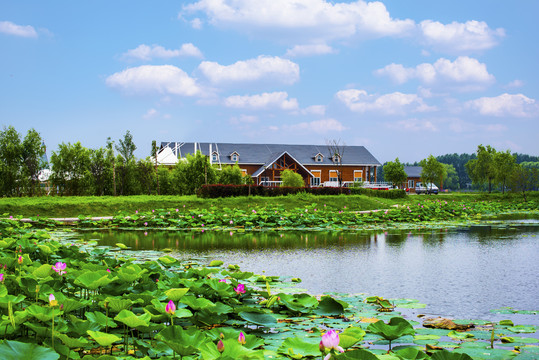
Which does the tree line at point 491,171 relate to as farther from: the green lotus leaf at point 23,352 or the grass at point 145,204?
the green lotus leaf at point 23,352

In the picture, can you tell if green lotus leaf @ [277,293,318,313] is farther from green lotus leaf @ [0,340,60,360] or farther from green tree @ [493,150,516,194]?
green tree @ [493,150,516,194]

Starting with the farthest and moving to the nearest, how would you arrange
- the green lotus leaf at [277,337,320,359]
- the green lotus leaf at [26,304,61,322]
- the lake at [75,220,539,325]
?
the lake at [75,220,539,325], the green lotus leaf at [26,304,61,322], the green lotus leaf at [277,337,320,359]

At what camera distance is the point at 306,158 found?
4959 cm

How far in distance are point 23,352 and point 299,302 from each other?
2.79 meters

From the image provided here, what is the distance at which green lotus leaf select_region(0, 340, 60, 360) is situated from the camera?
7.53 ft

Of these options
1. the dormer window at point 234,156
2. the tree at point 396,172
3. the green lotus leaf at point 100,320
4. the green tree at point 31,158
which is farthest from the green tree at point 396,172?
the green lotus leaf at point 100,320

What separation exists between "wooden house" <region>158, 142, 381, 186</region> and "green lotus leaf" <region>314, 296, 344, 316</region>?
40205 mm

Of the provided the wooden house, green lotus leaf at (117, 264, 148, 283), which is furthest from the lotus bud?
the wooden house

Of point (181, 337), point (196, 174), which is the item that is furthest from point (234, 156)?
point (181, 337)

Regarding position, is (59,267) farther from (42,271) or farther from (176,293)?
(176,293)

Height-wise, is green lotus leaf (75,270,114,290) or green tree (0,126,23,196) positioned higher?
green tree (0,126,23,196)

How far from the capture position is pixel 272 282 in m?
6.16

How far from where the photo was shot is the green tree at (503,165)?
37.4 meters

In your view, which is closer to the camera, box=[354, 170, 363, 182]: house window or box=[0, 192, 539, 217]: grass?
box=[0, 192, 539, 217]: grass
